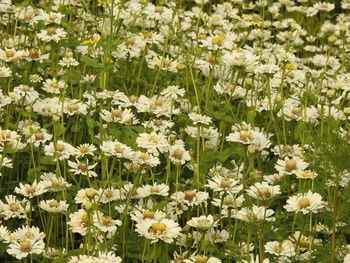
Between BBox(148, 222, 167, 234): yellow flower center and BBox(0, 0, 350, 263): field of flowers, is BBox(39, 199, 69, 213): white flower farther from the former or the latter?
BBox(148, 222, 167, 234): yellow flower center

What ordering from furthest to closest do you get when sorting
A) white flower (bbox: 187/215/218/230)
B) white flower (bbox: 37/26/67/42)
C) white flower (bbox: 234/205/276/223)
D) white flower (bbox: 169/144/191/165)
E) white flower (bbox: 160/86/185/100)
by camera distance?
white flower (bbox: 37/26/67/42)
white flower (bbox: 160/86/185/100)
white flower (bbox: 169/144/191/165)
white flower (bbox: 187/215/218/230)
white flower (bbox: 234/205/276/223)

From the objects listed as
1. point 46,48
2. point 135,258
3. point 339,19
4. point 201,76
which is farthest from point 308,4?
point 135,258

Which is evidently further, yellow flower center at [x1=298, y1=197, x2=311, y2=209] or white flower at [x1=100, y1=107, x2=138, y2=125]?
white flower at [x1=100, y1=107, x2=138, y2=125]

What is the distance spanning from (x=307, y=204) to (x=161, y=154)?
82 centimetres

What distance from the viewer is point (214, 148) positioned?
2.79 m

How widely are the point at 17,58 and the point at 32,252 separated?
1182 millimetres

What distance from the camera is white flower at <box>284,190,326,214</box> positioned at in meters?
2.03

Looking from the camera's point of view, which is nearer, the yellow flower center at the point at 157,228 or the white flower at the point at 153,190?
the yellow flower center at the point at 157,228

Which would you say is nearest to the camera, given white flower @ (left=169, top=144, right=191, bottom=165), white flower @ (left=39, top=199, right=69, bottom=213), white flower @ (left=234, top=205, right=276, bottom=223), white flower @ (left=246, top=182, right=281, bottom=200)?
→ white flower @ (left=234, top=205, right=276, bottom=223)

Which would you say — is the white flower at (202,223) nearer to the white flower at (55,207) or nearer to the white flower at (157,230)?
the white flower at (157,230)

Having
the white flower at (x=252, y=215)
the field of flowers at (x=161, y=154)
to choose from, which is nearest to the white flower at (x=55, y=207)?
the field of flowers at (x=161, y=154)

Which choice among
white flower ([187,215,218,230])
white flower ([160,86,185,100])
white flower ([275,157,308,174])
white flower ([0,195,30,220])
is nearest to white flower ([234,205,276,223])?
white flower ([187,215,218,230])

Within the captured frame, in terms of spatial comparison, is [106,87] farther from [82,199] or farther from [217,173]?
[82,199]

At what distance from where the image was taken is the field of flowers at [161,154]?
2037 mm
